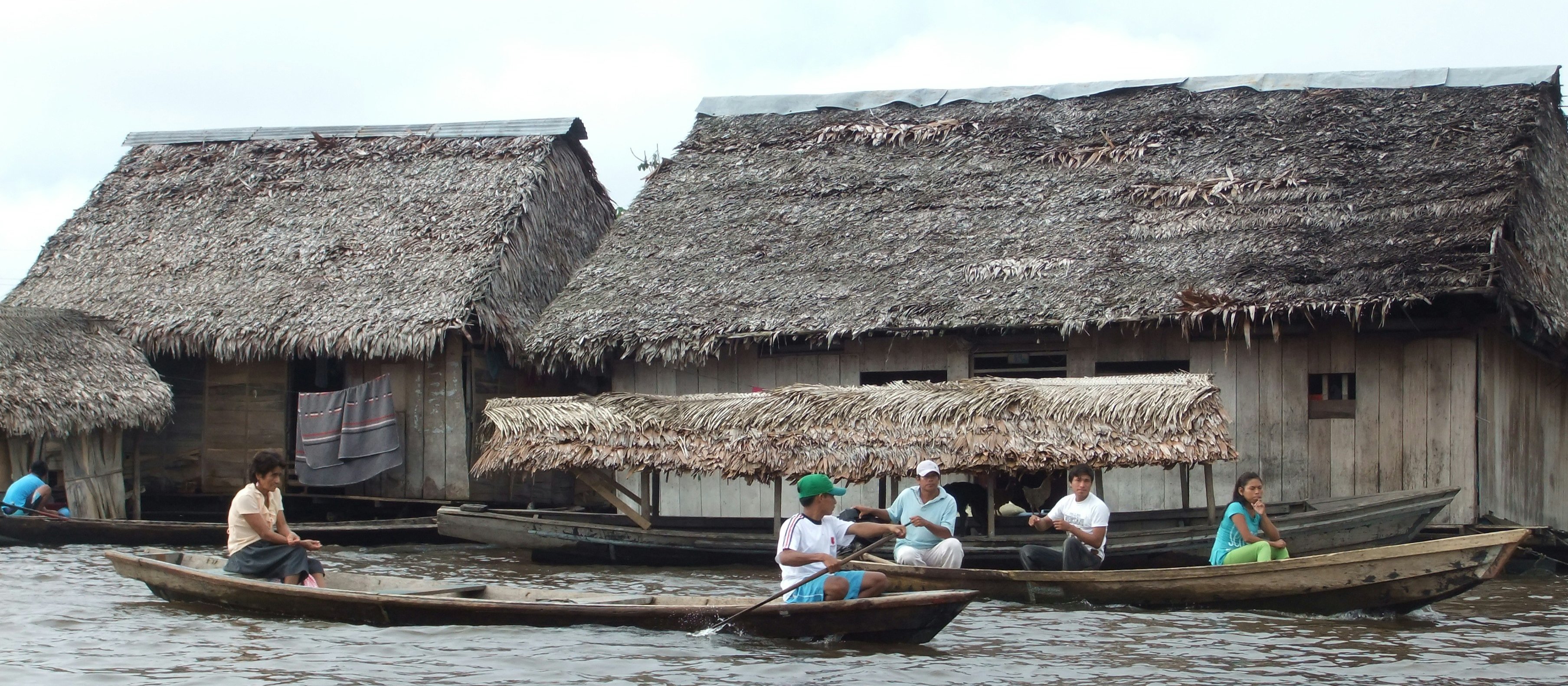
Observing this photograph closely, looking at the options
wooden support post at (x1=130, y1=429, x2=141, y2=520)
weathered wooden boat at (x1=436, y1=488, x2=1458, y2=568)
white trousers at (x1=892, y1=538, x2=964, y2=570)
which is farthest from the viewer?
wooden support post at (x1=130, y1=429, x2=141, y2=520)

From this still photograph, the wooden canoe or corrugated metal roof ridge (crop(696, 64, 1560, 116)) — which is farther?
corrugated metal roof ridge (crop(696, 64, 1560, 116))

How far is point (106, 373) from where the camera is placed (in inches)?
650

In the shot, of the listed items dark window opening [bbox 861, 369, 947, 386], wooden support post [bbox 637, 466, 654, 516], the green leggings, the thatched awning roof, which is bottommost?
the green leggings

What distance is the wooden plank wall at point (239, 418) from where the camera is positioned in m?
17.8

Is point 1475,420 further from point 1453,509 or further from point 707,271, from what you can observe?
point 707,271

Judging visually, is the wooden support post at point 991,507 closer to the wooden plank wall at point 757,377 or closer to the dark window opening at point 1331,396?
the wooden plank wall at point 757,377

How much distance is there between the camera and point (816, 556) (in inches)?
337

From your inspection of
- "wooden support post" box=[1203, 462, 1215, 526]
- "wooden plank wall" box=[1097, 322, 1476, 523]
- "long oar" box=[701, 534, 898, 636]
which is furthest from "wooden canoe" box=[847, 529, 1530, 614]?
"wooden plank wall" box=[1097, 322, 1476, 523]

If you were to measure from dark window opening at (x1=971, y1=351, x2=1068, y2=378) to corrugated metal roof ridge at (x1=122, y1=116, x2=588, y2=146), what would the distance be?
6922 mm

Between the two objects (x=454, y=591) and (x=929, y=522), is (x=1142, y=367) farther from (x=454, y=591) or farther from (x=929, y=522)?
(x=454, y=591)

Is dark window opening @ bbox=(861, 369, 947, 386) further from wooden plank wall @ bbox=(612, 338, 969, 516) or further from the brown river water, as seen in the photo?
the brown river water

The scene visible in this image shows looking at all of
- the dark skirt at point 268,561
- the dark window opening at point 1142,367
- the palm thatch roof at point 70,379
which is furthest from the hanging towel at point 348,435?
the dark window opening at point 1142,367

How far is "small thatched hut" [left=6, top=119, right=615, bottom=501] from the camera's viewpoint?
55.4 ft

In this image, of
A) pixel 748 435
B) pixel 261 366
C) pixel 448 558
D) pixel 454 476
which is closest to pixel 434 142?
pixel 261 366
